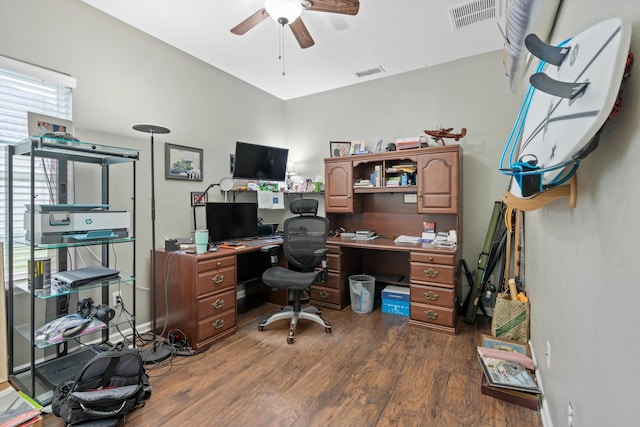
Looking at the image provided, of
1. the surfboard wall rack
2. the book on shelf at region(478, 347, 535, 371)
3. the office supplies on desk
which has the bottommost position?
the book on shelf at region(478, 347, 535, 371)

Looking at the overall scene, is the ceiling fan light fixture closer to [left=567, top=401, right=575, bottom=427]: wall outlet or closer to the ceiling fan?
the ceiling fan

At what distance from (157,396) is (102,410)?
12.6 inches

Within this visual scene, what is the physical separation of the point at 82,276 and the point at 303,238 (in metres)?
1.77

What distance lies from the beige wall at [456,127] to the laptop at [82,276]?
665 millimetres

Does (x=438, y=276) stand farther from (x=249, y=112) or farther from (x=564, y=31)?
(x=249, y=112)

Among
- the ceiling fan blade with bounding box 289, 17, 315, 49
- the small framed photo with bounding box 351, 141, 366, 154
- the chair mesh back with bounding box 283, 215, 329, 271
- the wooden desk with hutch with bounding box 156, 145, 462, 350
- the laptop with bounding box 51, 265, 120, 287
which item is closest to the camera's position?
the laptop with bounding box 51, 265, 120, 287

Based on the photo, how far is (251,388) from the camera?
1.92 metres

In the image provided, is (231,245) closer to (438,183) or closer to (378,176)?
(378,176)

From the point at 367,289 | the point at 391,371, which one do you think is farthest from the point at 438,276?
the point at 391,371

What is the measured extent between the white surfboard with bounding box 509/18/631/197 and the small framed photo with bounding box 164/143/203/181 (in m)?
3.03

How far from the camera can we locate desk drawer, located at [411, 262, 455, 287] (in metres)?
2.68

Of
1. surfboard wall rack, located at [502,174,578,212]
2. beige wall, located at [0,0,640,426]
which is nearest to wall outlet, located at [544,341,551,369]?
beige wall, located at [0,0,640,426]

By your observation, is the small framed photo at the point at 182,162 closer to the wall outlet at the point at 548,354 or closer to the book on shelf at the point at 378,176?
the book on shelf at the point at 378,176

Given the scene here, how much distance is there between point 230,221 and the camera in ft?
10.7
